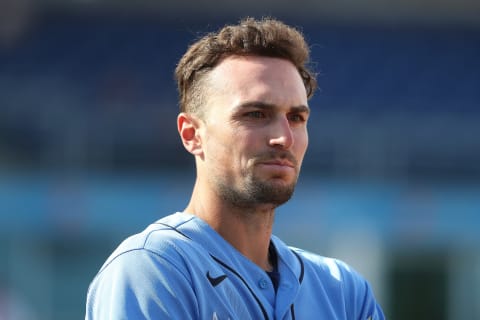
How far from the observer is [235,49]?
2857mm

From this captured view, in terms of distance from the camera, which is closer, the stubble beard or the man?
the man

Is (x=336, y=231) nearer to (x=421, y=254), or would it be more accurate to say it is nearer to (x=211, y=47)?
(x=421, y=254)

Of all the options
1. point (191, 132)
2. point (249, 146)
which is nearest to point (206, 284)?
point (249, 146)

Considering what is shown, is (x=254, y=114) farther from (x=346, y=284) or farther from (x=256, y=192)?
(x=346, y=284)

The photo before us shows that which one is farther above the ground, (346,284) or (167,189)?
(167,189)

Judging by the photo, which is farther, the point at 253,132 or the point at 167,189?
the point at 167,189

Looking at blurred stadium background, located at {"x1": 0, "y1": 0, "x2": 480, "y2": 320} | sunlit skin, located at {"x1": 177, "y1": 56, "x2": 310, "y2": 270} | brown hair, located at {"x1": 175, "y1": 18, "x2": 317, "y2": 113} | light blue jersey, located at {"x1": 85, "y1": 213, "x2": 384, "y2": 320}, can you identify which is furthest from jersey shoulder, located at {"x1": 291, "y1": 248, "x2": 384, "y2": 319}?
blurred stadium background, located at {"x1": 0, "y1": 0, "x2": 480, "y2": 320}

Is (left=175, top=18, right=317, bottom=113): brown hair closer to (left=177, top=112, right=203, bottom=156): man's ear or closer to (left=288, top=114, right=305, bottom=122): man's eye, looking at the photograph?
(left=177, top=112, right=203, bottom=156): man's ear

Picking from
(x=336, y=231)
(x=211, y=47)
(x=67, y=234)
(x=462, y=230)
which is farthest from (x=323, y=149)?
(x=211, y=47)

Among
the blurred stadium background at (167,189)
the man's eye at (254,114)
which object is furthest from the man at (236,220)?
the blurred stadium background at (167,189)

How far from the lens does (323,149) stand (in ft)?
41.0

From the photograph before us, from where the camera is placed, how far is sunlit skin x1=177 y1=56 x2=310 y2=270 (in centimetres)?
267

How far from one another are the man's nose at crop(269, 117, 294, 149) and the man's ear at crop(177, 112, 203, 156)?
282 millimetres

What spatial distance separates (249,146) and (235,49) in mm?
360
